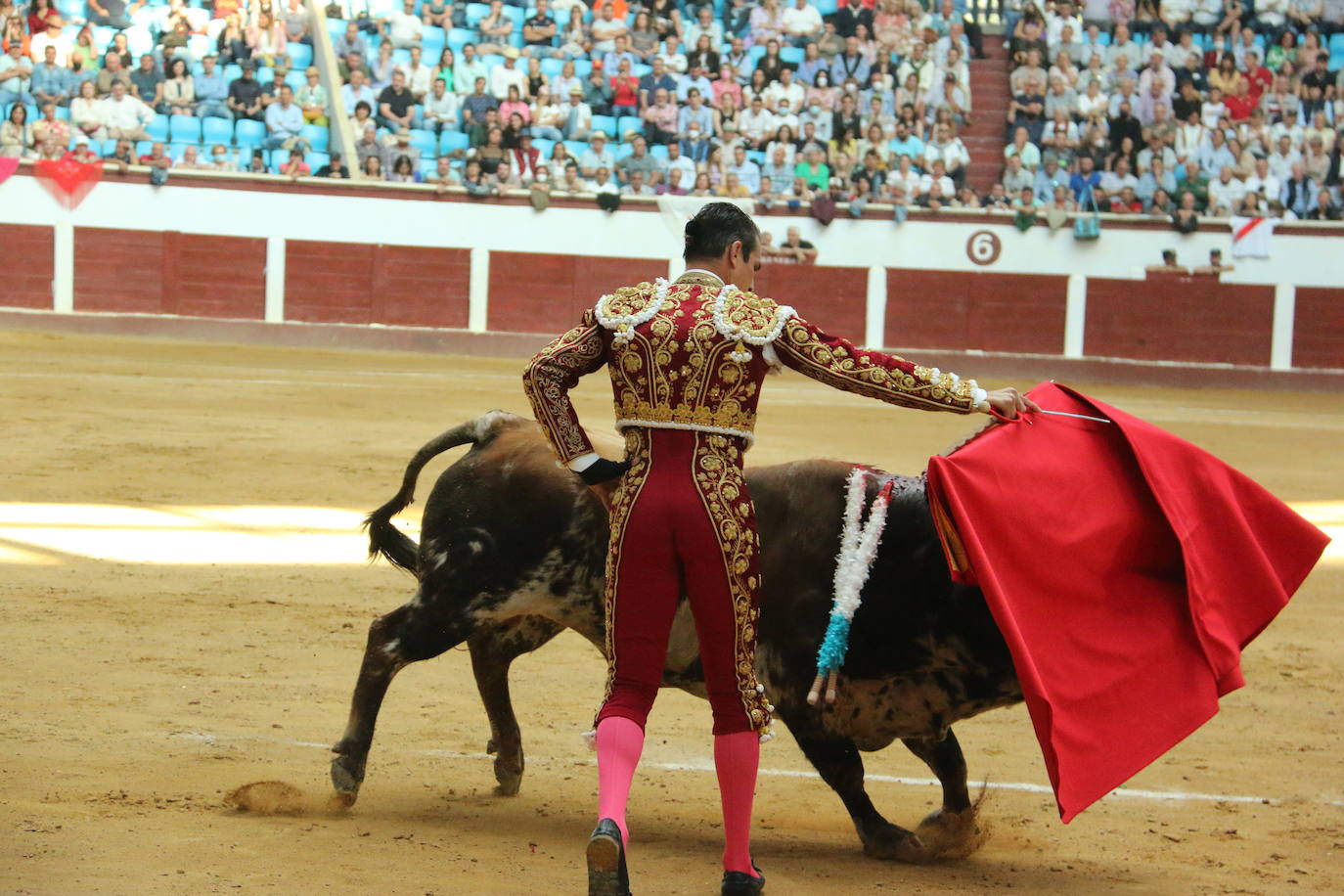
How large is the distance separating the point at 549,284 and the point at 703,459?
1152 cm

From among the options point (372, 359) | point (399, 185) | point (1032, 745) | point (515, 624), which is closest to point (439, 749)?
point (515, 624)

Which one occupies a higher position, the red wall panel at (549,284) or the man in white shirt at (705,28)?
the man in white shirt at (705,28)

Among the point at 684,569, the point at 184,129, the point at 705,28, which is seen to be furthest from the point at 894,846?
the point at 705,28

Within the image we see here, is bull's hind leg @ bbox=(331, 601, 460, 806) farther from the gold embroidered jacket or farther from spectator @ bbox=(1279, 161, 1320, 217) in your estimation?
spectator @ bbox=(1279, 161, 1320, 217)

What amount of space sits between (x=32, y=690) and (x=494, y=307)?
10.4m

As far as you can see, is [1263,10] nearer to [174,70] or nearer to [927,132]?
[927,132]

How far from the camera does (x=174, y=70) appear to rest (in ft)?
45.1

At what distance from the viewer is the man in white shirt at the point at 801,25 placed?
1479cm

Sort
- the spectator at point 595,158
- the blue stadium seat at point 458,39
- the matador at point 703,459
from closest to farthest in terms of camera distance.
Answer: the matador at point 703,459, the spectator at point 595,158, the blue stadium seat at point 458,39

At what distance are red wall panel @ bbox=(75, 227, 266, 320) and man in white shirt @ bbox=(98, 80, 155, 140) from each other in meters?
0.81

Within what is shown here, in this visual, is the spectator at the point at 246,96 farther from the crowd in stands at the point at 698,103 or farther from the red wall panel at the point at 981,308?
the red wall panel at the point at 981,308

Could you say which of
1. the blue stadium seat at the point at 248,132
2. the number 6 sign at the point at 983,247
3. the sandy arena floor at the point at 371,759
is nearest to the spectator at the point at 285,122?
the blue stadium seat at the point at 248,132

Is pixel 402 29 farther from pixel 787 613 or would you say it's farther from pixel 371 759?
pixel 787 613

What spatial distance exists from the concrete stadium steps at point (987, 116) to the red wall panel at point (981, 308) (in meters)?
1.19
